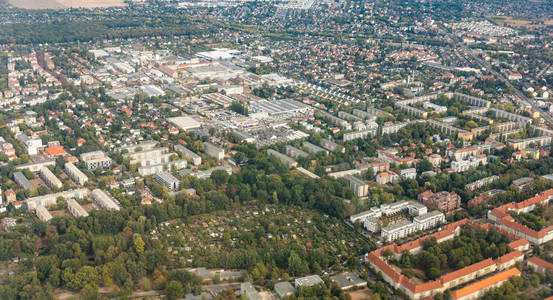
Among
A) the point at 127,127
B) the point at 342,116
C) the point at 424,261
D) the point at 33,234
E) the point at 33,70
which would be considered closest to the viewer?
the point at 424,261

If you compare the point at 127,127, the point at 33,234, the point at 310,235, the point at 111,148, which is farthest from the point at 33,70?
the point at 310,235

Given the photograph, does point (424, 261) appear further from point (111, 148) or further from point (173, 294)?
point (111, 148)

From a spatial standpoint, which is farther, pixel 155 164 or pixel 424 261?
pixel 155 164

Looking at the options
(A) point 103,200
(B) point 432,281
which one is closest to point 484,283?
(B) point 432,281

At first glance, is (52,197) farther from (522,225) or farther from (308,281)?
(522,225)

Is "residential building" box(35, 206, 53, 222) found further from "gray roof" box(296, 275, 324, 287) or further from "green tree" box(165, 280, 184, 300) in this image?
"gray roof" box(296, 275, 324, 287)

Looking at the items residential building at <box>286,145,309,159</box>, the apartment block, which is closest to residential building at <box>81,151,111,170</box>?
residential building at <box>286,145,309,159</box>
